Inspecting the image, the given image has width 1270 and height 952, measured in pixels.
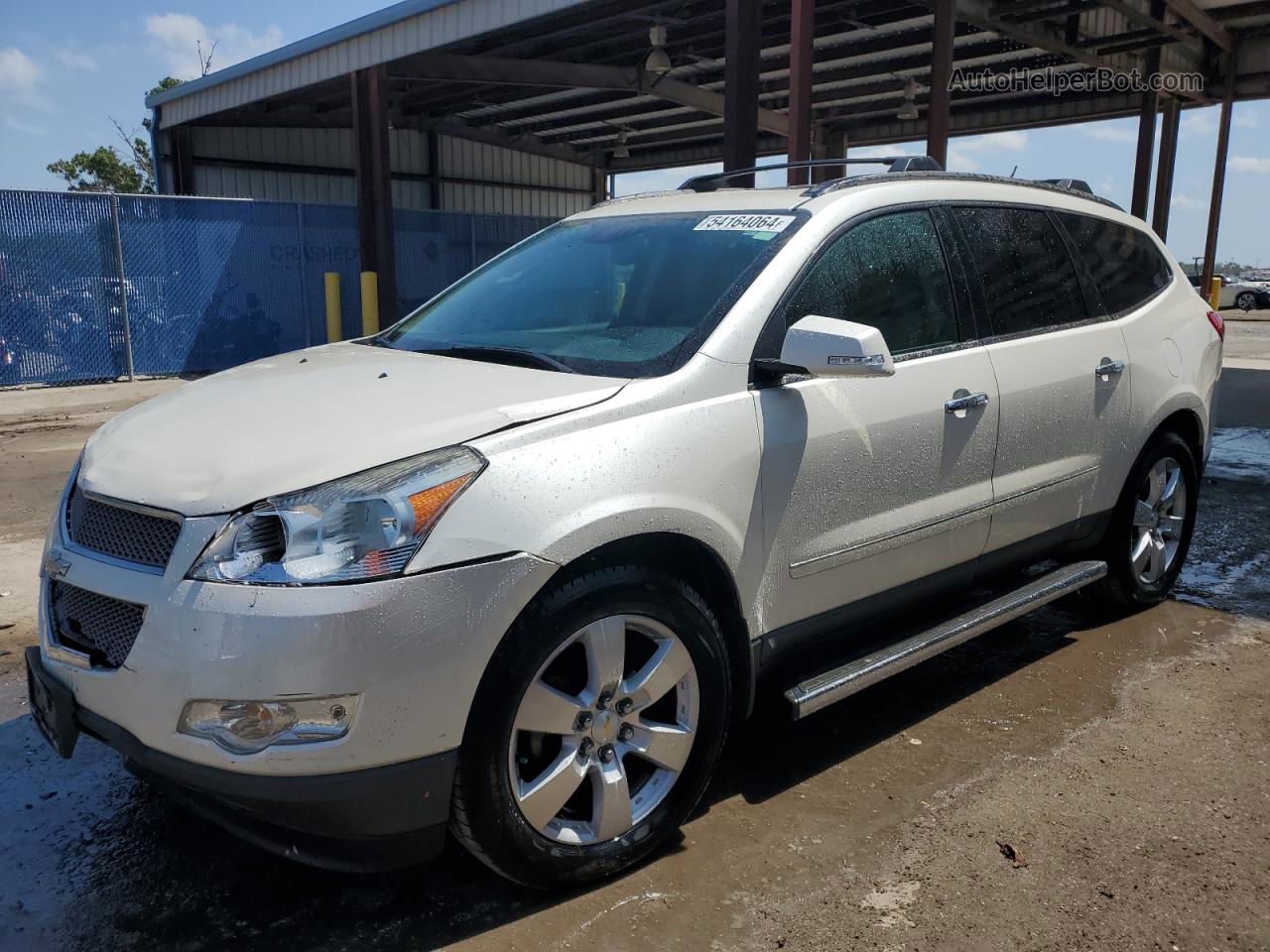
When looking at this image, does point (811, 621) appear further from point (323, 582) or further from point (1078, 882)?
point (323, 582)

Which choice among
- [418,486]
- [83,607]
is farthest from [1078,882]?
[83,607]

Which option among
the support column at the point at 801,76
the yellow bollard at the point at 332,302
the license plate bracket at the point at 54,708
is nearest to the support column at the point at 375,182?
the yellow bollard at the point at 332,302

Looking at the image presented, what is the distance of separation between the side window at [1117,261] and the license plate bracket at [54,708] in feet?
12.7

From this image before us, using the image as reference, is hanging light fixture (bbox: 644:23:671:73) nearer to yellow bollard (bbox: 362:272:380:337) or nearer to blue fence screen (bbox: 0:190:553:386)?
yellow bollard (bbox: 362:272:380:337)

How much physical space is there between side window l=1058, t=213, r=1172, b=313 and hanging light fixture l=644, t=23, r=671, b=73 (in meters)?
10.8

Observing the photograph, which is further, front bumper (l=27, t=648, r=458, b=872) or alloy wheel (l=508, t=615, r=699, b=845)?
alloy wheel (l=508, t=615, r=699, b=845)

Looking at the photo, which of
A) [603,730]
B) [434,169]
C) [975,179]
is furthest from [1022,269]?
[434,169]

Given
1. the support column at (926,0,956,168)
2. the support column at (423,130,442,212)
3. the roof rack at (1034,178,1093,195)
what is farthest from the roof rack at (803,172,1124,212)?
the support column at (423,130,442,212)

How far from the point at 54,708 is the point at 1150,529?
4.27m

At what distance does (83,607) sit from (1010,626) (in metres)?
3.74

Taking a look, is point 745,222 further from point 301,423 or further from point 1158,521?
point 1158,521

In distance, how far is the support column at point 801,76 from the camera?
30.3ft

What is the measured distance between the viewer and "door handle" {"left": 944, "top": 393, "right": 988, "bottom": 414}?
3.39 m

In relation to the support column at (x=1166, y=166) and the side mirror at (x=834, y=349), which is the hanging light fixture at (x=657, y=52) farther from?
the side mirror at (x=834, y=349)
